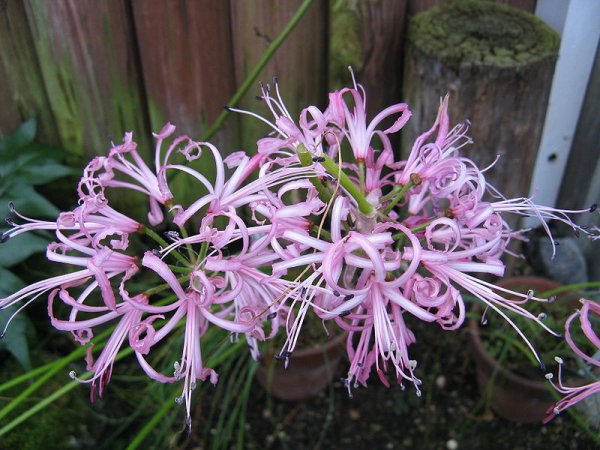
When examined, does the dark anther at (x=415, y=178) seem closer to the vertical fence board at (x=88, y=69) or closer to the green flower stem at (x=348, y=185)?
the green flower stem at (x=348, y=185)

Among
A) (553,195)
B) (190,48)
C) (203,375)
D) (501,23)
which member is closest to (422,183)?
(203,375)

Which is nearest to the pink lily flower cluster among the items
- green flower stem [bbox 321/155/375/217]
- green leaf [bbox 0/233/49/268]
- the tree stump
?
green flower stem [bbox 321/155/375/217]

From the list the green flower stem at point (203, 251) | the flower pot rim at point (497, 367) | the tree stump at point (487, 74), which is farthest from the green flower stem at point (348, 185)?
the flower pot rim at point (497, 367)

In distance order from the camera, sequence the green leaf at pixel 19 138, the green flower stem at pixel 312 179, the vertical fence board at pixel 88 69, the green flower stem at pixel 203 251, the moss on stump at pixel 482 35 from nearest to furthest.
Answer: the green flower stem at pixel 312 179 → the green flower stem at pixel 203 251 → the moss on stump at pixel 482 35 → the vertical fence board at pixel 88 69 → the green leaf at pixel 19 138

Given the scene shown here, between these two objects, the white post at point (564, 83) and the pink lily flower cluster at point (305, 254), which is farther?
the white post at point (564, 83)

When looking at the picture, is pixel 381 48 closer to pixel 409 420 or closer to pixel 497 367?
pixel 497 367

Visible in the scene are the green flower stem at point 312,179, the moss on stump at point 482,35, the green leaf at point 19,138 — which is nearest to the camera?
the green flower stem at point 312,179

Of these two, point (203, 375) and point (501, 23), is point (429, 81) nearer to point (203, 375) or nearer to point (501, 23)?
point (501, 23)
